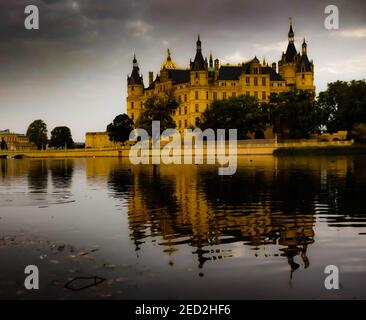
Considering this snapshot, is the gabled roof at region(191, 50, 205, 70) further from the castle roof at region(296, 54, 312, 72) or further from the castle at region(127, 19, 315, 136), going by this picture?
the castle roof at region(296, 54, 312, 72)

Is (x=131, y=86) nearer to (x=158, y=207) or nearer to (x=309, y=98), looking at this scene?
(x=309, y=98)

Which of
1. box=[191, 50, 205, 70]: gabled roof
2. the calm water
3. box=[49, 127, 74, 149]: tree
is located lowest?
the calm water

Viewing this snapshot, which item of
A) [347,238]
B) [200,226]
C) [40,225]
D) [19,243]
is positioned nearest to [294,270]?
[347,238]

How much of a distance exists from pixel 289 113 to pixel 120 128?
50041 mm

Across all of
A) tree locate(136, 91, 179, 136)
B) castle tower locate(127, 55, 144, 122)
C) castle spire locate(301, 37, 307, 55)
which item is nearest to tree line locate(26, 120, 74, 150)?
castle tower locate(127, 55, 144, 122)

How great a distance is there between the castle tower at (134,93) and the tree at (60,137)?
22.2m

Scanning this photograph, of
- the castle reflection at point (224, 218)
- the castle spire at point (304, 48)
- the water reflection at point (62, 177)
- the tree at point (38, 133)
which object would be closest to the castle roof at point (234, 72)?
the castle spire at point (304, 48)

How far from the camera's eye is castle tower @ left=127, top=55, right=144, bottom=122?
148500mm

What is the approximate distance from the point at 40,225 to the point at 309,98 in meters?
82.1

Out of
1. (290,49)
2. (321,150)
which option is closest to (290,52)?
(290,49)

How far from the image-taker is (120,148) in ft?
382

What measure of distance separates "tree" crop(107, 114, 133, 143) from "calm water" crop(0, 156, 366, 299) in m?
105

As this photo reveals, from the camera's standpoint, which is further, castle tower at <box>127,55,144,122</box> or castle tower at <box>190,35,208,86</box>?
castle tower at <box>127,55,144,122</box>
